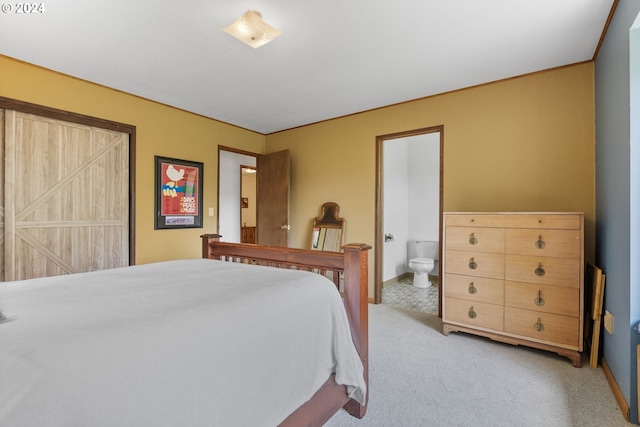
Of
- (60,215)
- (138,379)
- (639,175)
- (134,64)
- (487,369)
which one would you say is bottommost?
(487,369)

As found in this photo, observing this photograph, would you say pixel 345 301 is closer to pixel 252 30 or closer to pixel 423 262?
pixel 252 30

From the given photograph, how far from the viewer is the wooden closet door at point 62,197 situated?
2.61 m

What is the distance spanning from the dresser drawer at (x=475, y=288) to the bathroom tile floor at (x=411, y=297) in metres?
0.77

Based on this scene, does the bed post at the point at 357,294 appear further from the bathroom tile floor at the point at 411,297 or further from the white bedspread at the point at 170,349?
the bathroom tile floor at the point at 411,297

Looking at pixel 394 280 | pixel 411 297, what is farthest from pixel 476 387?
pixel 394 280

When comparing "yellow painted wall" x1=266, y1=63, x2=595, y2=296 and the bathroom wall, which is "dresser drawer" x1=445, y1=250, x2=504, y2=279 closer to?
"yellow painted wall" x1=266, y1=63, x2=595, y2=296

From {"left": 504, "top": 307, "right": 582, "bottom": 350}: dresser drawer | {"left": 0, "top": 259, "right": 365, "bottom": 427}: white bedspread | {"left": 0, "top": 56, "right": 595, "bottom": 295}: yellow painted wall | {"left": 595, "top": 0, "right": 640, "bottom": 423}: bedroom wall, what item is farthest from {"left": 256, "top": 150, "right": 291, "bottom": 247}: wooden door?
{"left": 595, "top": 0, "right": 640, "bottom": 423}: bedroom wall

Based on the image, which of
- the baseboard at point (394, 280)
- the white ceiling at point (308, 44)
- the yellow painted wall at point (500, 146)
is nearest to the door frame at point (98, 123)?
the white ceiling at point (308, 44)

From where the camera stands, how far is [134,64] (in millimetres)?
2652

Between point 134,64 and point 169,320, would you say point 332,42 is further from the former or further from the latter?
point 169,320

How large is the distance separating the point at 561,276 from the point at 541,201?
2.58 ft

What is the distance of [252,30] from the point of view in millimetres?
2021

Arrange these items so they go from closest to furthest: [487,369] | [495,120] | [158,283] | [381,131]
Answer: [158,283] < [487,369] < [495,120] < [381,131]

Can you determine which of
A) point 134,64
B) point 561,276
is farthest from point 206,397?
point 134,64
